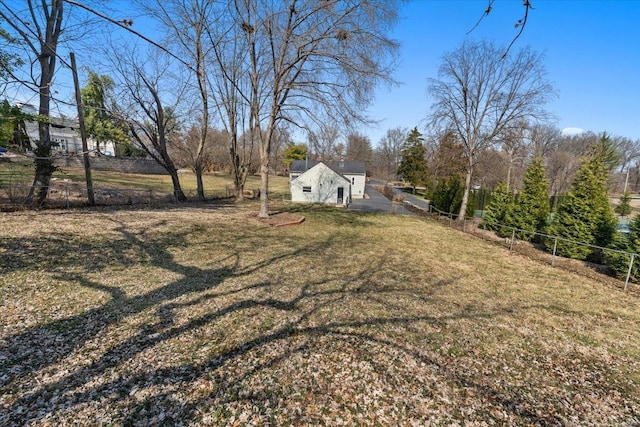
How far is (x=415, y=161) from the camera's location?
44156 mm

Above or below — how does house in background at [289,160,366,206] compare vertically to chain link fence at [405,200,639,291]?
above

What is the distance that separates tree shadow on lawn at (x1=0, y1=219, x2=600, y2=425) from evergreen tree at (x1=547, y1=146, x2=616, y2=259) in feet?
24.7

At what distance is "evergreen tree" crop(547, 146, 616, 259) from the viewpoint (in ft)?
31.9

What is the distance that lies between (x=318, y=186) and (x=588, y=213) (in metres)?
17.8

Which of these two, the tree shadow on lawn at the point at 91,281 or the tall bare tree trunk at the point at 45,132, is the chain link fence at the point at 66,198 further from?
the tree shadow on lawn at the point at 91,281

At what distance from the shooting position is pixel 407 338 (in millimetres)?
4125

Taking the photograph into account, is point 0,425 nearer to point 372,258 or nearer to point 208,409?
point 208,409

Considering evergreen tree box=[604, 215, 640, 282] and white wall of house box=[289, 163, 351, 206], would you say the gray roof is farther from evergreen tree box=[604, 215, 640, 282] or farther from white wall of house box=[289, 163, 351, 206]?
evergreen tree box=[604, 215, 640, 282]

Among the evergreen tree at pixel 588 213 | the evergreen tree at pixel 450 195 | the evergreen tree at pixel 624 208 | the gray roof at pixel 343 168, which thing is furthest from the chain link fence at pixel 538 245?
the evergreen tree at pixel 624 208

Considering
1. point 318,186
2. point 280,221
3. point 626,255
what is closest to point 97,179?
point 318,186

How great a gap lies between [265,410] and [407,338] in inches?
93.2

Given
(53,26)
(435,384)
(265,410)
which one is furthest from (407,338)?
(53,26)

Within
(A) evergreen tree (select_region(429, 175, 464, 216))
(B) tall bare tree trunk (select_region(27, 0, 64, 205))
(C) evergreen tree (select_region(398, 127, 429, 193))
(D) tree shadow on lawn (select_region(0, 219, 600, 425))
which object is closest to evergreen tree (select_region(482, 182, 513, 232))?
(A) evergreen tree (select_region(429, 175, 464, 216))

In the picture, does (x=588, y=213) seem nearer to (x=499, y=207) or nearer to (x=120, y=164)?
(x=499, y=207)
